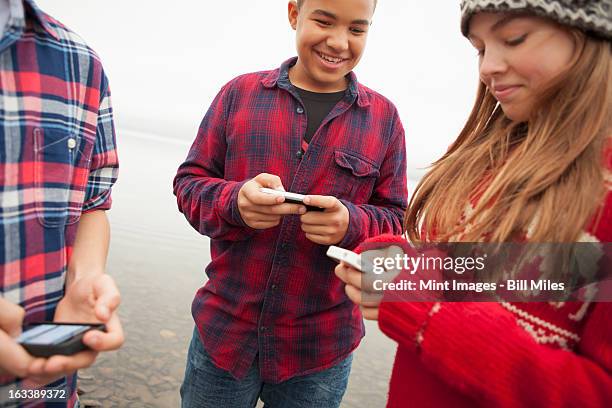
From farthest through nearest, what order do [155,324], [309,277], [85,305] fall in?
[155,324] < [309,277] < [85,305]

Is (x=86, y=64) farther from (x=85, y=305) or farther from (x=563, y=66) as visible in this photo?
(x=563, y=66)

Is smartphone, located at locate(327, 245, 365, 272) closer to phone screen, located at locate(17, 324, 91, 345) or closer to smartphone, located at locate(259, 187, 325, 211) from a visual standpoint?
smartphone, located at locate(259, 187, 325, 211)

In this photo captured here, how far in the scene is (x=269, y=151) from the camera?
150 cm

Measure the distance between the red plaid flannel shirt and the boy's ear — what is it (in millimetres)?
236

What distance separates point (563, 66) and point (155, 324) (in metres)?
2.95

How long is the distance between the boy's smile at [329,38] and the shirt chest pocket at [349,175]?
281 mm

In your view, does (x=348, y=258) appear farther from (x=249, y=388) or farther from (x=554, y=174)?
(x=249, y=388)

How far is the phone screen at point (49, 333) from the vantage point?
0.87 meters

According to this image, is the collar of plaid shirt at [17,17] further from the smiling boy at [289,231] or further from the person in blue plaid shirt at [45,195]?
the smiling boy at [289,231]

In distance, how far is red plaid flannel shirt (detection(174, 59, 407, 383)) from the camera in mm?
1458

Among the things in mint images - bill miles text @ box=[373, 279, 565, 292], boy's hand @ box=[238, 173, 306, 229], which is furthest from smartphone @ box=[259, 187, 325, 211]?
mint images - bill miles text @ box=[373, 279, 565, 292]

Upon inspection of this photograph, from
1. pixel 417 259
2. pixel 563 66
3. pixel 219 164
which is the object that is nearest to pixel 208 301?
pixel 219 164

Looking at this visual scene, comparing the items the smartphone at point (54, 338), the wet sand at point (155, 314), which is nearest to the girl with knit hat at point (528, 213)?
the smartphone at point (54, 338)

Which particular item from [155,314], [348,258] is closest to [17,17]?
[348,258]
